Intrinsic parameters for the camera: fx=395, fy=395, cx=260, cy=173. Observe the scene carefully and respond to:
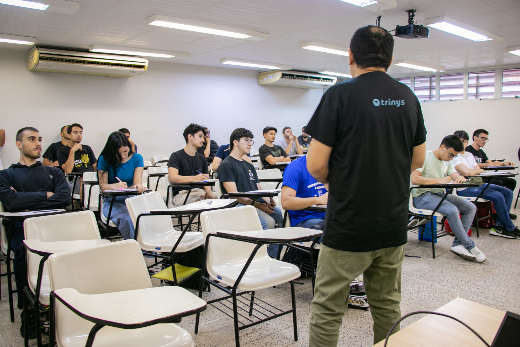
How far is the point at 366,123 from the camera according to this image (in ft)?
4.39

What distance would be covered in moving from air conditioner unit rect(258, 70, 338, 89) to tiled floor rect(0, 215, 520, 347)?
5.80m

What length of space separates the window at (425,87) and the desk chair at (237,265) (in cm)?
909

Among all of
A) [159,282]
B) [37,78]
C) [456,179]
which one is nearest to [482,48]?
[456,179]

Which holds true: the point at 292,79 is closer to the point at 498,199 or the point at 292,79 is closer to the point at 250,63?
the point at 250,63

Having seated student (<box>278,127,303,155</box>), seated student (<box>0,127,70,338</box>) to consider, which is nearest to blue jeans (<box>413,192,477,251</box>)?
seated student (<box>0,127,70,338</box>)

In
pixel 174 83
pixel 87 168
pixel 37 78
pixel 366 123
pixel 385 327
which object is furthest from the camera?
A: pixel 174 83

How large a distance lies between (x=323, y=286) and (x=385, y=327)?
12.5 inches

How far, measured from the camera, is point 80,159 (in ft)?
19.7

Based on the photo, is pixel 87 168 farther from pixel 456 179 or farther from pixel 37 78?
pixel 456 179

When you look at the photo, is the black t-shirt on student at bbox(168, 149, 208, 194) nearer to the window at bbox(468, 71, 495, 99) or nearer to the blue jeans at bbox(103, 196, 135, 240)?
the blue jeans at bbox(103, 196, 135, 240)

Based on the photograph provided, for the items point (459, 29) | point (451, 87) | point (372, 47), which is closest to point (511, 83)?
point (451, 87)

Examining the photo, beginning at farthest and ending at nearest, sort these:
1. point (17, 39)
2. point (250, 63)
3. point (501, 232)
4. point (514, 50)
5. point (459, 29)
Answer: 1. point (250, 63)
2. point (514, 50)
3. point (17, 39)
4. point (459, 29)
5. point (501, 232)

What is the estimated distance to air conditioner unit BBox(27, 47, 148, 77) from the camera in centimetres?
616

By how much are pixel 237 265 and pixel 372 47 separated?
4.66 ft
